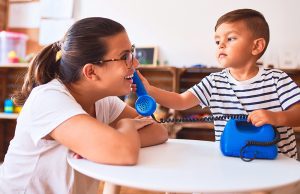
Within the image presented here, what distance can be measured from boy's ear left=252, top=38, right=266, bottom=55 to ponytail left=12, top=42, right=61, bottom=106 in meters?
0.71

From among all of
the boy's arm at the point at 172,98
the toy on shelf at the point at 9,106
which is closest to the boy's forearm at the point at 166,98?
the boy's arm at the point at 172,98

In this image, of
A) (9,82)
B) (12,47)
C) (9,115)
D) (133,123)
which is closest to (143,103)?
(133,123)

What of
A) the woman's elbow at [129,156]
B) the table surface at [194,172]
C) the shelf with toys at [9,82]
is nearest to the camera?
the table surface at [194,172]

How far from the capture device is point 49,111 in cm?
82

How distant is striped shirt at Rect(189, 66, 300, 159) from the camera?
3.74 ft

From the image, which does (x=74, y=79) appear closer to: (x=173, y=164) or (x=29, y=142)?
(x=29, y=142)

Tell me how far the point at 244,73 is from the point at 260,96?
0.37 ft

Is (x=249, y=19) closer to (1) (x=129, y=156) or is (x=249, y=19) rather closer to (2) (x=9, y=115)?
(1) (x=129, y=156)

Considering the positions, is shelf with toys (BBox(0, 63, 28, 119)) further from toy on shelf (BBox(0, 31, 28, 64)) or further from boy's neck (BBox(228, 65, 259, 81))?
boy's neck (BBox(228, 65, 259, 81))

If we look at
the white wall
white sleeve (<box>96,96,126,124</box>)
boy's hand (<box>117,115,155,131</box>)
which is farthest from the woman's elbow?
the white wall

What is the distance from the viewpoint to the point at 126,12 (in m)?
2.97

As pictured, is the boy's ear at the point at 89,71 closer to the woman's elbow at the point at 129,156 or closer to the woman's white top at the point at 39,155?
the woman's white top at the point at 39,155

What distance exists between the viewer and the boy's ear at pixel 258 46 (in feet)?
3.99

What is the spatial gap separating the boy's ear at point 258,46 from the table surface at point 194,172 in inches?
17.4
